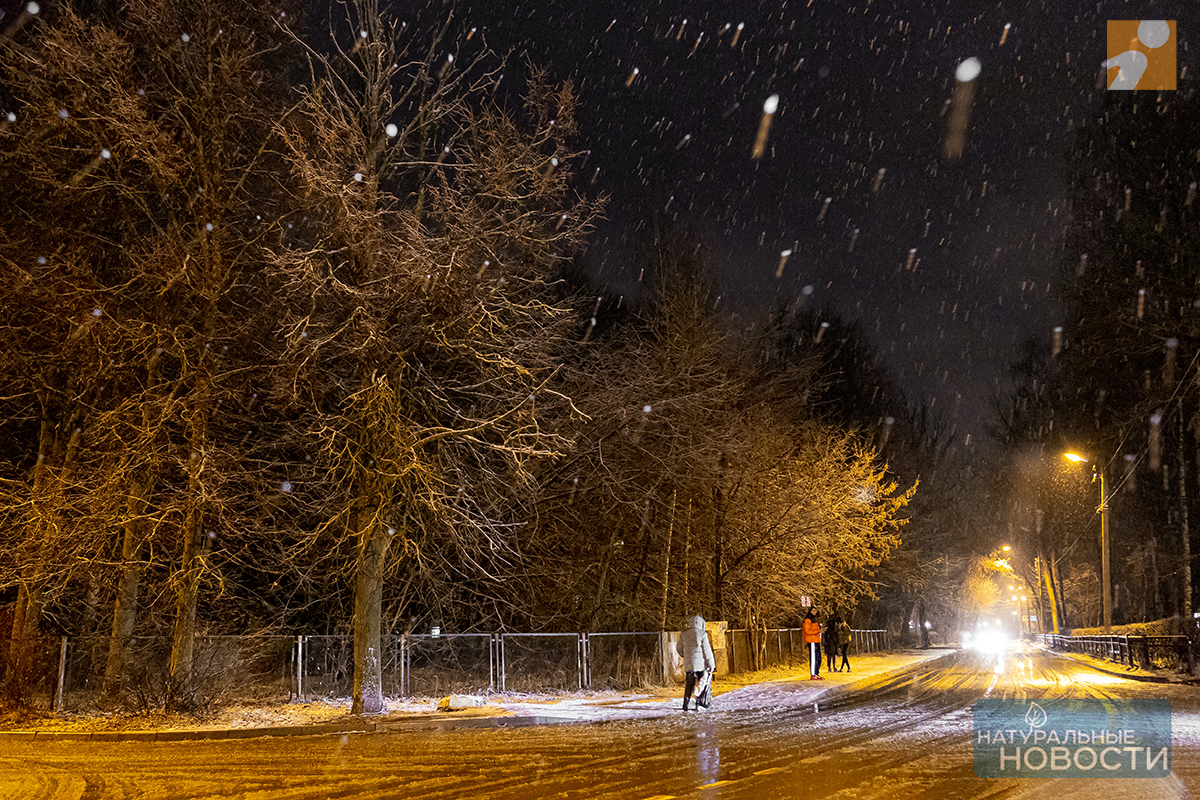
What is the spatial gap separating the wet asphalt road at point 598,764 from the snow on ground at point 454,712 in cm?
119

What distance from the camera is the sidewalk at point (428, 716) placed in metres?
14.5

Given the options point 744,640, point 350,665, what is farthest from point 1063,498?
point 350,665

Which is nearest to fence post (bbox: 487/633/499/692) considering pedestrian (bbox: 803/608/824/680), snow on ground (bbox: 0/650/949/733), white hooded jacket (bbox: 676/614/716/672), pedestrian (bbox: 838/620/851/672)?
snow on ground (bbox: 0/650/949/733)

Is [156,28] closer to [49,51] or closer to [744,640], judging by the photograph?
[49,51]

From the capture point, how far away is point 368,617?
17.1 m

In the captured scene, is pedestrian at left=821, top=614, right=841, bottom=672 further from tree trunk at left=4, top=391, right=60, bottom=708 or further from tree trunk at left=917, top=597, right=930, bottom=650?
tree trunk at left=917, top=597, right=930, bottom=650

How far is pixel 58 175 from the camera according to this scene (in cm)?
1716

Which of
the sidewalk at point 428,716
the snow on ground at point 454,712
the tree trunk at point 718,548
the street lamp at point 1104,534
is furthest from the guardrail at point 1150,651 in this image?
the tree trunk at point 718,548

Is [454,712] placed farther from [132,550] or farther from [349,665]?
[132,550]

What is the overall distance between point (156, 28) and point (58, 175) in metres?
3.12

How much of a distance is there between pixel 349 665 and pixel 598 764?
11377 millimetres

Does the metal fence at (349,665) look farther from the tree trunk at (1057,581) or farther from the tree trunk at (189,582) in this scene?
the tree trunk at (1057,581)

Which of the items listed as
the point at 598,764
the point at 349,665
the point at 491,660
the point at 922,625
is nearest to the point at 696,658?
the point at 491,660

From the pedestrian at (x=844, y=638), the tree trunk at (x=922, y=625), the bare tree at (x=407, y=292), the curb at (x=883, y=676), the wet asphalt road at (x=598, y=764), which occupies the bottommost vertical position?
the tree trunk at (x=922, y=625)
